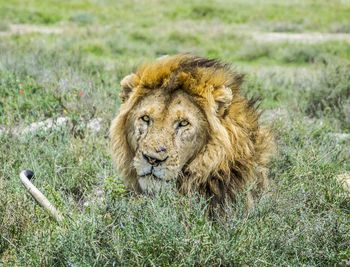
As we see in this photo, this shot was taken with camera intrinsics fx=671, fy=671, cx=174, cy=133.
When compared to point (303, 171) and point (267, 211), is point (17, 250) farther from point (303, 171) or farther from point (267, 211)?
point (303, 171)

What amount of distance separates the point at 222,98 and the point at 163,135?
20.6 inches

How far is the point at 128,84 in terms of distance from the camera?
498cm

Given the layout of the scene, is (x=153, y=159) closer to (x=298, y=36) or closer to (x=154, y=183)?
(x=154, y=183)

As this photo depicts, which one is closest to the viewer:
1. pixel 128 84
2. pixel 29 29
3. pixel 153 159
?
pixel 153 159

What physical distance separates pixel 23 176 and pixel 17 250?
680 mm

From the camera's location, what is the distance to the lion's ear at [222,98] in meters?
4.72

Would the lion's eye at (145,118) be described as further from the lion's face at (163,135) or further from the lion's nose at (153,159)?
the lion's nose at (153,159)

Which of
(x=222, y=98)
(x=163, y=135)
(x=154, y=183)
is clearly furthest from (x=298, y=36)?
(x=154, y=183)

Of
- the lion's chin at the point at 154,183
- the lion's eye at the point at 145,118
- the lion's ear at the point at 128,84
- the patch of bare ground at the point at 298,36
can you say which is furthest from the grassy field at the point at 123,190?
the patch of bare ground at the point at 298,36

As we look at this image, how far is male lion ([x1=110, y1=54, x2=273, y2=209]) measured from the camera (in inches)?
178

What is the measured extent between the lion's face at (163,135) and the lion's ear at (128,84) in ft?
0.65

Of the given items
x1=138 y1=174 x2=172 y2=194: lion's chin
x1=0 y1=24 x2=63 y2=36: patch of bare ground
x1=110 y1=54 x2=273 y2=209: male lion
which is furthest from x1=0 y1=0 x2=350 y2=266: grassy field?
x1=0 y1=24 x2=63 y2=36: patch of bare ground

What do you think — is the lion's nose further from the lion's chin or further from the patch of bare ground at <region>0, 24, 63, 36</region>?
the patch of bare ground at <region>0, 24, 63, 36</region>

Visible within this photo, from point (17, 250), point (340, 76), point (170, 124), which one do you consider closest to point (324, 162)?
point (170, 124)
